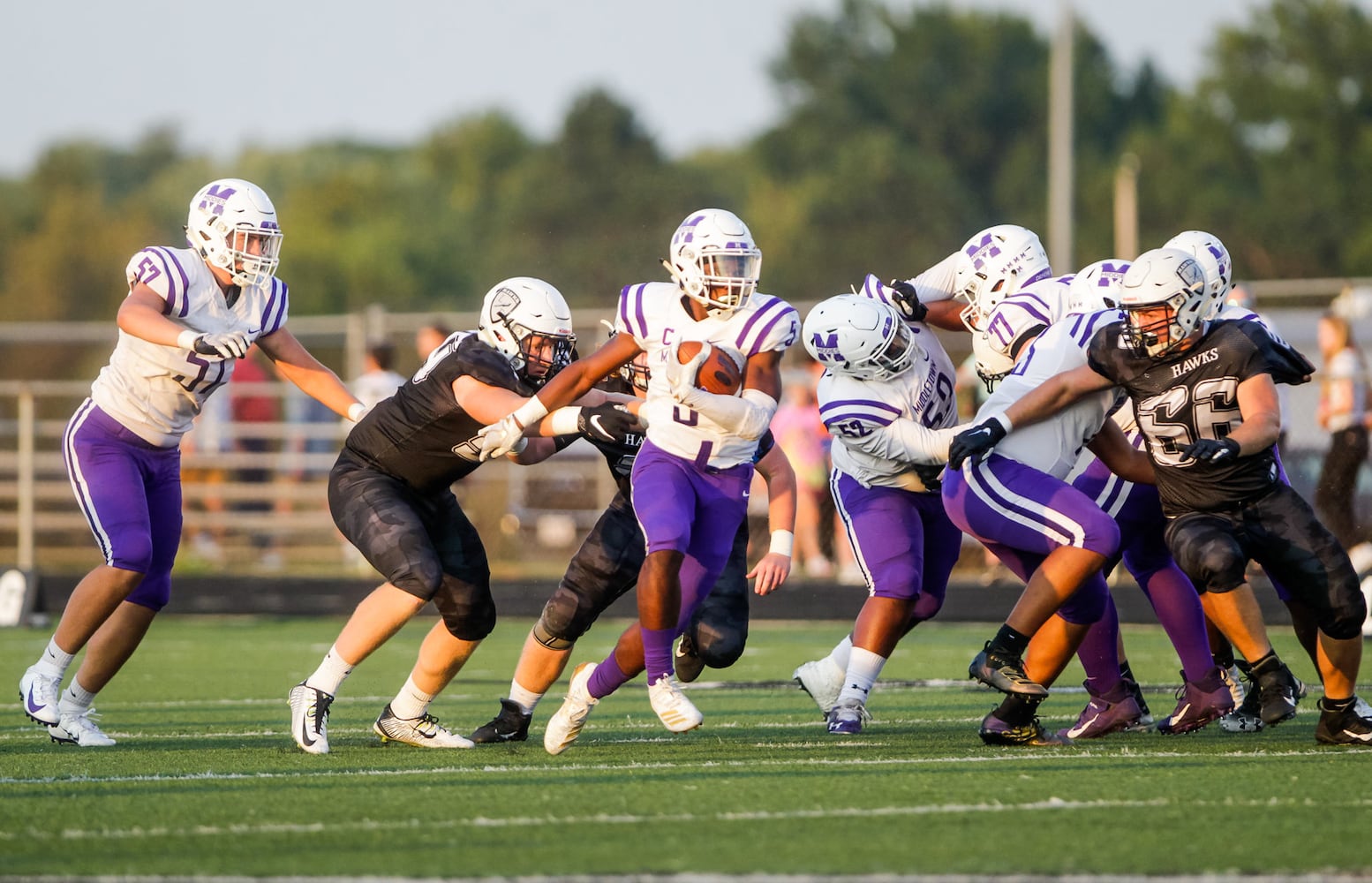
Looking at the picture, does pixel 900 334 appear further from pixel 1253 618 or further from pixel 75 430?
pixel 75 430

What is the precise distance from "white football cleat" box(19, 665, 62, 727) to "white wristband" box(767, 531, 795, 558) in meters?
2.37

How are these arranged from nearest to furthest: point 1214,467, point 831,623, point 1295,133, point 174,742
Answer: point 1214,467 < point 174,742 < point 831,623 < point 1295,133

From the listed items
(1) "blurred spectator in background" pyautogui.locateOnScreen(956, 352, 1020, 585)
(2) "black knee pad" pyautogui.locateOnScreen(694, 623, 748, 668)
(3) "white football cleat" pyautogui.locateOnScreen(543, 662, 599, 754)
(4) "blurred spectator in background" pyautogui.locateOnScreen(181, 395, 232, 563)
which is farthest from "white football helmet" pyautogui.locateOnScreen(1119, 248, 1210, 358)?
(4) "blurred spectator in background" pyautogui.locateOnScreen(181, 395, 232, 563)

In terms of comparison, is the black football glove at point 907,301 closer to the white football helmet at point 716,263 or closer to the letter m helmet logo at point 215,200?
the white football helmet at point 716,263

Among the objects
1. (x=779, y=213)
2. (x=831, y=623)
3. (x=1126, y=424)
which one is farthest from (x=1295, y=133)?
(x=1126, y=424)

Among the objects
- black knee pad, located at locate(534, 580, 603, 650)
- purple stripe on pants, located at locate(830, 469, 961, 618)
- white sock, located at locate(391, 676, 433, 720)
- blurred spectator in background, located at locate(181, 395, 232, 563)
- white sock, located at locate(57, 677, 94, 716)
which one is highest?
purple stripe on pants, located at locate(830, 469, 961, 618)

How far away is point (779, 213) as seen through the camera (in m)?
49.2

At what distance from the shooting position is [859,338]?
6051 mm

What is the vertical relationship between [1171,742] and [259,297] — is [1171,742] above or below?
below

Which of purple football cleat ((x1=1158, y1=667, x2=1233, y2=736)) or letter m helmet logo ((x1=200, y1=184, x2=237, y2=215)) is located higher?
letter m helmet logo ((x1=200, y1=184, x2=237, y2=215))

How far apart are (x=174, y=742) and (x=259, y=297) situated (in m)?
1.54

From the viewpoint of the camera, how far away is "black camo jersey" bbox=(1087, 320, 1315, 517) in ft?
18.4

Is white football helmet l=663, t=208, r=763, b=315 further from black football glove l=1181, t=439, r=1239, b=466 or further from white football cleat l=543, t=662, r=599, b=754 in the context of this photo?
black football glove l=1181, t=439, r=1239, b=466

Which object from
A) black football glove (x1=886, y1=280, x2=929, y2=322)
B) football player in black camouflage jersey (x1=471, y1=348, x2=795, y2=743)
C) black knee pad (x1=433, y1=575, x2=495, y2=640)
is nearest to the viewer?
black knee pad (x1=433, y1=575, x2=495, y2=640)
